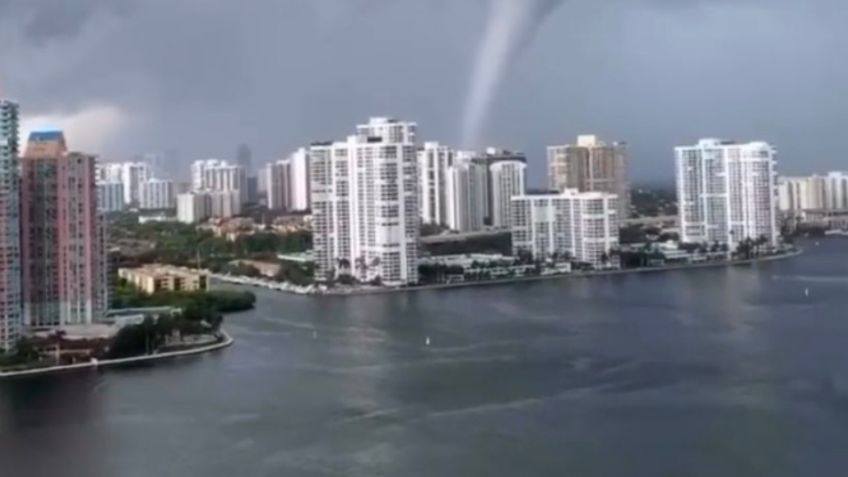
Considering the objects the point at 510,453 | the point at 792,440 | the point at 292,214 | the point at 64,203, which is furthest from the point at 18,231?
the point at 292,214

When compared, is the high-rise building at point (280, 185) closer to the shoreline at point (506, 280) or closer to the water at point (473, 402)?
the shoreline at point (506, 280)

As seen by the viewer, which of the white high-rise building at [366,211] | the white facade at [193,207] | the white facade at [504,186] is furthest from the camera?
the white facade at [193,207]

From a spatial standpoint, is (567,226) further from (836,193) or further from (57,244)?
(836,193)

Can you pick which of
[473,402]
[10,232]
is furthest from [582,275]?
[473,402]

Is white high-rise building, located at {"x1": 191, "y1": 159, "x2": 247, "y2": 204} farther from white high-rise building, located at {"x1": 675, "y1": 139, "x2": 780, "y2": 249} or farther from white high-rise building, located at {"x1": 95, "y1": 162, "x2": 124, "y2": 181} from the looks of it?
white high-rise building, located at {"x1": 675, "y1": 139, "x2": 780, "y2": 249}

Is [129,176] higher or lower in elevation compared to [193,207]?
higher

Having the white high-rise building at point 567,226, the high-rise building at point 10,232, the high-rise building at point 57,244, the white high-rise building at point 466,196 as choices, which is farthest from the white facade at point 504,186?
the high-rise building at point 10,232

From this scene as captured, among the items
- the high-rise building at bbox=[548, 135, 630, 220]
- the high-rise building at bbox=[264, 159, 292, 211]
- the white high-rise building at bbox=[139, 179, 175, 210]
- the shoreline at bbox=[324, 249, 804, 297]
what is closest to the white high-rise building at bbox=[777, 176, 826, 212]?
the high-rise building at bbox=[548, 135, 630, 220]

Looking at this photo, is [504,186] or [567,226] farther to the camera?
[504,186]
